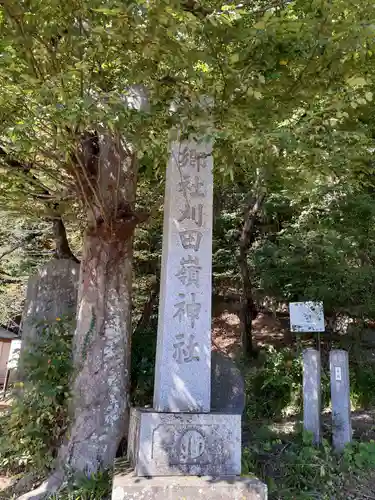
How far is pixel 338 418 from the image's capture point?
17.5 ft

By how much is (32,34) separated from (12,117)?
2.47 feet

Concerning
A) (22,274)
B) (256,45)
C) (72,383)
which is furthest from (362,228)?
(22,274)

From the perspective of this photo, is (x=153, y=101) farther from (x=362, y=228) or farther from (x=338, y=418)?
(x=362, y=228)

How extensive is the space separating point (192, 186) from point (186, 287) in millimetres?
1103

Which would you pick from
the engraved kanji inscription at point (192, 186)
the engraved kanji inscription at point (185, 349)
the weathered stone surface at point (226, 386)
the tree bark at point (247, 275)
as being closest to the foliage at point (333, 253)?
the tree bark at point (247, 275)

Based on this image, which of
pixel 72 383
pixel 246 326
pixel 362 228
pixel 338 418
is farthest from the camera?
pixel 246 326

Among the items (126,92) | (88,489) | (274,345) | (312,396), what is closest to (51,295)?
(88,489)

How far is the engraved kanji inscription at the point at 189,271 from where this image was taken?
13.0 feet

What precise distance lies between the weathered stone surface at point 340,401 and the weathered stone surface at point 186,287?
2566 mm

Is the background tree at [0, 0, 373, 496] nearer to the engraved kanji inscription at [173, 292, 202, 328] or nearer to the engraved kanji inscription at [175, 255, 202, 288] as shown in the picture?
the engraved kanji inscription at [175, 255, 202, 288]

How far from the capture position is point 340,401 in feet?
18.1

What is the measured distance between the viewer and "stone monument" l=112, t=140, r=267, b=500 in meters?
3.28

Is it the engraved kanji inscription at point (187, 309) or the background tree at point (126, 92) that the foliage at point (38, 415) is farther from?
the engraved kanji inscription at point (187, 309)

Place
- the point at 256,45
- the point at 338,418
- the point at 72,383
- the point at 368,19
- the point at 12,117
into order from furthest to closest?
the point at 338,418
the point at 72,383
the point at 12,117
the point at 256,45
the point at 368,19
